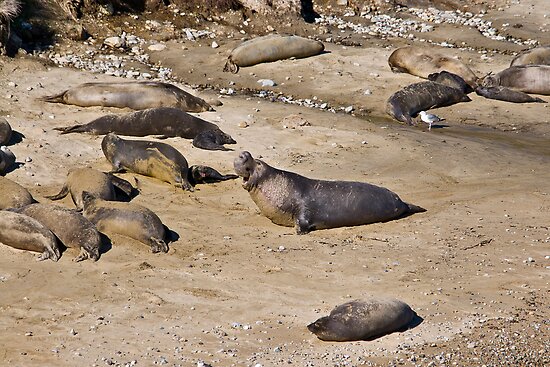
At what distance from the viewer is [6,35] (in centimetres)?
1391

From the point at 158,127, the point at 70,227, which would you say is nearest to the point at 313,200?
the point at 70,227

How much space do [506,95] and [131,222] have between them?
7.62 meters

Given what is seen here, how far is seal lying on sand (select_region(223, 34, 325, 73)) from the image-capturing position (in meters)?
15.4

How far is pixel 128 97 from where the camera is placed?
12836mm

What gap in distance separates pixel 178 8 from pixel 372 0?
428cm

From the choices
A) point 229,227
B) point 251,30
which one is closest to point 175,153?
point 229,227

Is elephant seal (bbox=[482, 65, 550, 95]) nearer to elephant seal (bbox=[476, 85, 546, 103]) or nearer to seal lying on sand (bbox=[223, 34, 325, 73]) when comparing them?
elephant seal (bbox=[476, 85, 546, 103])

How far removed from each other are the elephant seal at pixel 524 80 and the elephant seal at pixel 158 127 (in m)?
5.11

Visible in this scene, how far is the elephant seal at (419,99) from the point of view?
1387cm

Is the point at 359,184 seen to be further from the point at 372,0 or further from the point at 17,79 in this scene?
the point at 372,0

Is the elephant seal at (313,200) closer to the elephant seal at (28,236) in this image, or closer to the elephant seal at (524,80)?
the elephant seal at (28,236)

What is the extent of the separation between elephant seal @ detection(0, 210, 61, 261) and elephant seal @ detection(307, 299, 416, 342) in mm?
2481

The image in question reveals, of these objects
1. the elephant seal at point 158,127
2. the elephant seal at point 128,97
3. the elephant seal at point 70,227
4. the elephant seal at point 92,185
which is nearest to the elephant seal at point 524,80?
the elephant seal at point 128,97

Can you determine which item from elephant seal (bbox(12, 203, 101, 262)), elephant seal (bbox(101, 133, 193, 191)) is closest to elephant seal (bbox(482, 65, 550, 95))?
elephant seal (bbox(101, 133, 193, 191))
